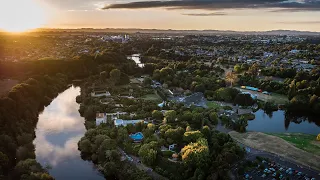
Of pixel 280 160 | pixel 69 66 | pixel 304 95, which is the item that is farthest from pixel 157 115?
pixel 69 66

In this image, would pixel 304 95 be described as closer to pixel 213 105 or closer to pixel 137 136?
pixel 213 105

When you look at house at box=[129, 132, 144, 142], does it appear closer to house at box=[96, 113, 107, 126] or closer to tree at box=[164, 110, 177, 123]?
tree at box=[164, 110, 177, 123]

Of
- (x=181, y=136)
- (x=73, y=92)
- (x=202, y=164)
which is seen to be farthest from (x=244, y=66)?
(x=202, y=164)

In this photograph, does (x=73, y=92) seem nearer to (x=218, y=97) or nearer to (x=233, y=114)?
(x=218, y=97)

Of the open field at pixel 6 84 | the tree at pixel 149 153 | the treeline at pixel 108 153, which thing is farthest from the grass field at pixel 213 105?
the open field at pixel 6 84

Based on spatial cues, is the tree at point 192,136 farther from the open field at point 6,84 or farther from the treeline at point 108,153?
the open field at point 6,84
